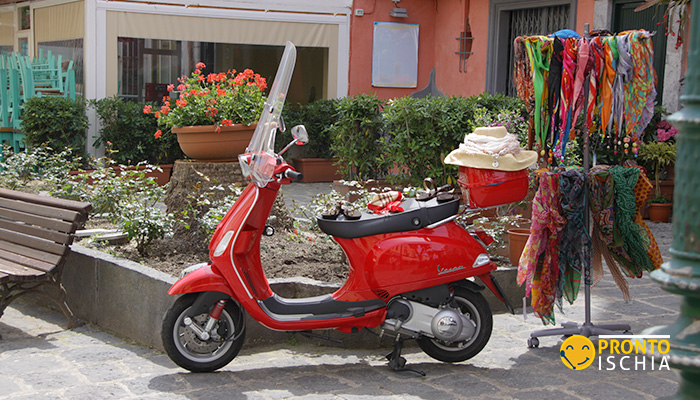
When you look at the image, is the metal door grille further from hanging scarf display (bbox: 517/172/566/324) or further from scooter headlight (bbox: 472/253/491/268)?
scooter headlight (bbox: 472/253/491/268)

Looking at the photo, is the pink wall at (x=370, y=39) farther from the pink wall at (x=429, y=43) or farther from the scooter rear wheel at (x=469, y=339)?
the scooter rear wheel at (x=469, y=339)

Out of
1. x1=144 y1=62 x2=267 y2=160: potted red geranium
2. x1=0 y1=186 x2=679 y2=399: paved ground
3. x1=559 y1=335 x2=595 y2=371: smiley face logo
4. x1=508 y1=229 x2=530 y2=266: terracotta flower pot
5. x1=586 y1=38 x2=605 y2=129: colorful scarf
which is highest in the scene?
x1=586 y1=38 x2=605 y2=129: colorful scarf

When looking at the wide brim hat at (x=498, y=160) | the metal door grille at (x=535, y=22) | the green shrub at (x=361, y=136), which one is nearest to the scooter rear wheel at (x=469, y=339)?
the wide brim hat at (x=498, y=160)

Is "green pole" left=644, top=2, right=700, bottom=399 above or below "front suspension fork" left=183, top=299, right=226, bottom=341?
above

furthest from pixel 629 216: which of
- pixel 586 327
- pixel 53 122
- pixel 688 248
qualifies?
pixel 53 122

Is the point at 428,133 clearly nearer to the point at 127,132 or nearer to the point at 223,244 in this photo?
the point at 223,244

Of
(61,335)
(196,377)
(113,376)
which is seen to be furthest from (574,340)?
(61,335)

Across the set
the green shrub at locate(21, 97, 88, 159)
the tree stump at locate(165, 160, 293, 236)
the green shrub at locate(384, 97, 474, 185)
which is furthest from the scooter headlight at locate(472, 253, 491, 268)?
the green shrub at locate(21, 97, 88, 159)

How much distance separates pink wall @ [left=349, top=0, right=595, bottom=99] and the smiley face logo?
8487 mm

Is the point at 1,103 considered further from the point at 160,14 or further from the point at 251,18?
the point at 251,18

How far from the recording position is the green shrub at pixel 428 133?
8.26 meters

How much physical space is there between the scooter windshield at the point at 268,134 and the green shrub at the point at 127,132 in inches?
302

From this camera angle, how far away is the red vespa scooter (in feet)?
14.7

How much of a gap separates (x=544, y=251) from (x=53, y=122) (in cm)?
882
